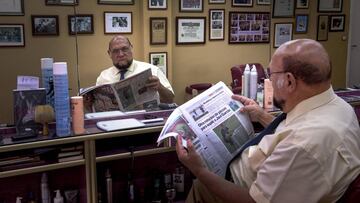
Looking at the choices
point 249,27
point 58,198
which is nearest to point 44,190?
point 58,198

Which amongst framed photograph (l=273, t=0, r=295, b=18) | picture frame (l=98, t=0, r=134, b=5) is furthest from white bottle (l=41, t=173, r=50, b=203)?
framed photograph (l=273, t=0, r=295, b=18)

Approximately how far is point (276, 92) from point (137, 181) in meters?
0.95

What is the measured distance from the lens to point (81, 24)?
1.78m

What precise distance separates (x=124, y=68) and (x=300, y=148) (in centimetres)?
111

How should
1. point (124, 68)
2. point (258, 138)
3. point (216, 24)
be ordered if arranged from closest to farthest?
point (258, 138), point (124, 68), point (216, 24)

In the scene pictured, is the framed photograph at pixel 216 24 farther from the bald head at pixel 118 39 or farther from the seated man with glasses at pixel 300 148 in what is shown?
the seated man with glasses at pixel 300 148

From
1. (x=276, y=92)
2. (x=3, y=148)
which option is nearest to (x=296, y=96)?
(x=276, y=92)

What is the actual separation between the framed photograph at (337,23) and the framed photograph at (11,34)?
6.06 ft

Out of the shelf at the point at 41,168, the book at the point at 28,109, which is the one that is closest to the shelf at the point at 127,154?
Result: the shelf at the point at 41,168

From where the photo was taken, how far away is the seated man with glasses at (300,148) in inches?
41.1

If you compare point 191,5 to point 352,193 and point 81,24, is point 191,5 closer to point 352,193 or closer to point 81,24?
point 81,24

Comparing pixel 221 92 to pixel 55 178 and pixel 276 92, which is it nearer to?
pixel 276 92

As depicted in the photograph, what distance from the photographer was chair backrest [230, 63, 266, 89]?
198 cm

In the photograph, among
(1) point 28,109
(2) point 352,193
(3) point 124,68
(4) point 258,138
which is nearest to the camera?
(2) point 352,193
